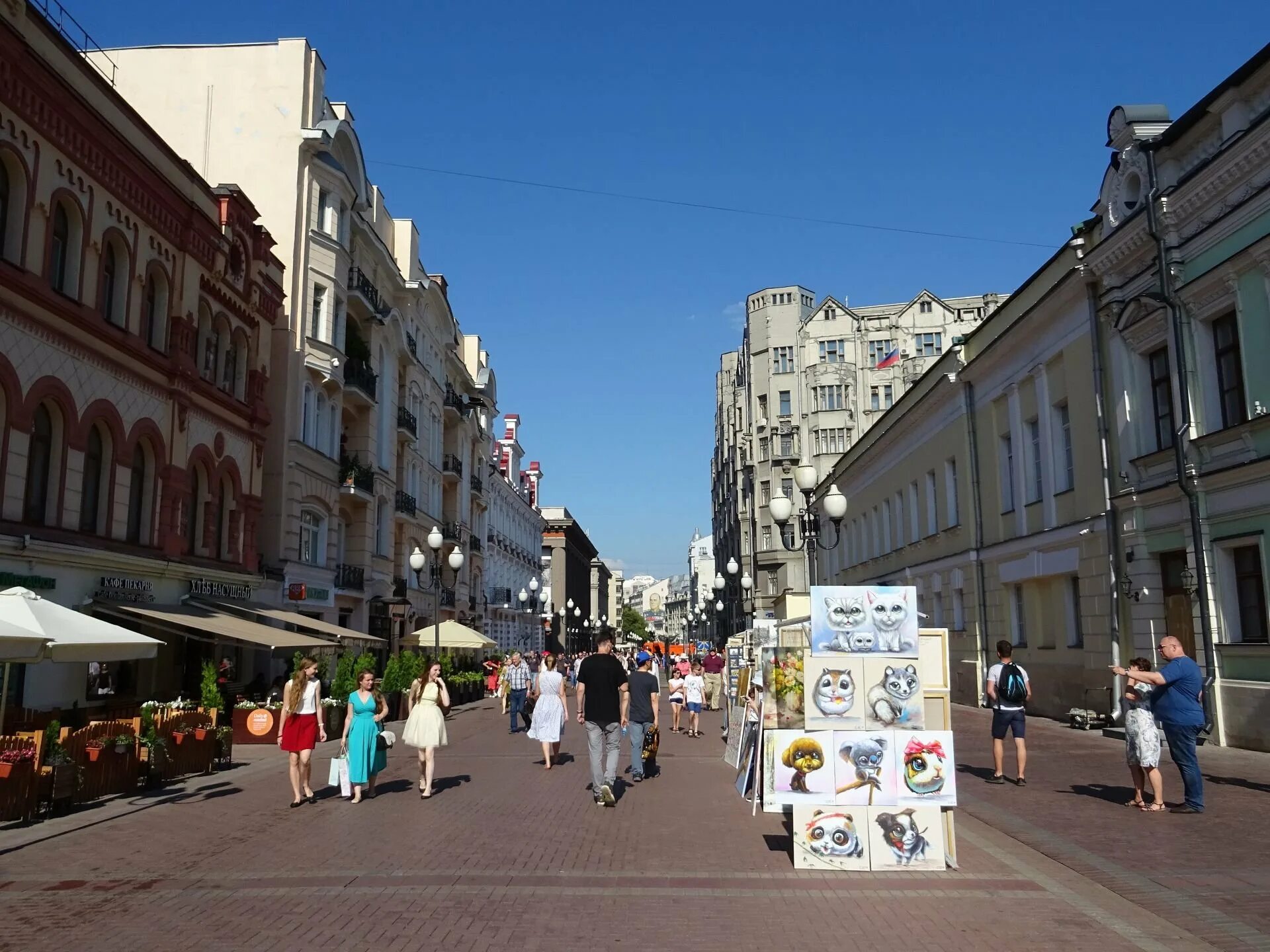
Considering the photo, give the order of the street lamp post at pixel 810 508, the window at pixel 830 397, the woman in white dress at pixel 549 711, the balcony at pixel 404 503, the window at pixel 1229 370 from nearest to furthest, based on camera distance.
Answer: the woman in white dress at pixel 549 711 → the window at pixel 1229 370 → the street lamp post at pixel 810 508 → the balcony at pixel 404 503 → the window at pixel 830 397

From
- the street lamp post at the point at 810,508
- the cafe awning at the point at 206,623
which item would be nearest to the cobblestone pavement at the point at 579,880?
the cafe awning at the point at 206,623

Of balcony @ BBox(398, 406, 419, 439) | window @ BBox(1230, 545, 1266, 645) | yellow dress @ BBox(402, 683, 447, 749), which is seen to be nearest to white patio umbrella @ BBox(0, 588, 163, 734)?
yellow dress @ BBox(402, 683, 447, 749)

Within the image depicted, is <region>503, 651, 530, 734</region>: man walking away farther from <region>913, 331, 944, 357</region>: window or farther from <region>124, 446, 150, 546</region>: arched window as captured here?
<region>913, 331, 944, 357</region>: window

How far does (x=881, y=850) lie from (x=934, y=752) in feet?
2.93

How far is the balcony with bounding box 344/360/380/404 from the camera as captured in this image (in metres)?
32.1

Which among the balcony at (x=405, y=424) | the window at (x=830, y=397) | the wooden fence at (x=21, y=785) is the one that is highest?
the window at (x=830, y=397)

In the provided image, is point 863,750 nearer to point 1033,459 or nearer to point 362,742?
point 362,742

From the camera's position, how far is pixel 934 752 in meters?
8.38

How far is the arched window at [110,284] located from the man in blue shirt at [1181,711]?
18286 millimetres

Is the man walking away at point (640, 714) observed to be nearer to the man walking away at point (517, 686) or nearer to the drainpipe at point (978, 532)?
the man walking away at point (517, 686)

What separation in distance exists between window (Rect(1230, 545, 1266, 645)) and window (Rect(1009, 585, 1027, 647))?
9.51m

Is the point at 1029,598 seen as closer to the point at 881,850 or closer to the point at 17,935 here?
the point at 881,850

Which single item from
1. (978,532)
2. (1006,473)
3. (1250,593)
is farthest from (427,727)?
(978,532)

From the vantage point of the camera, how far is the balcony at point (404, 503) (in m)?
38.2
